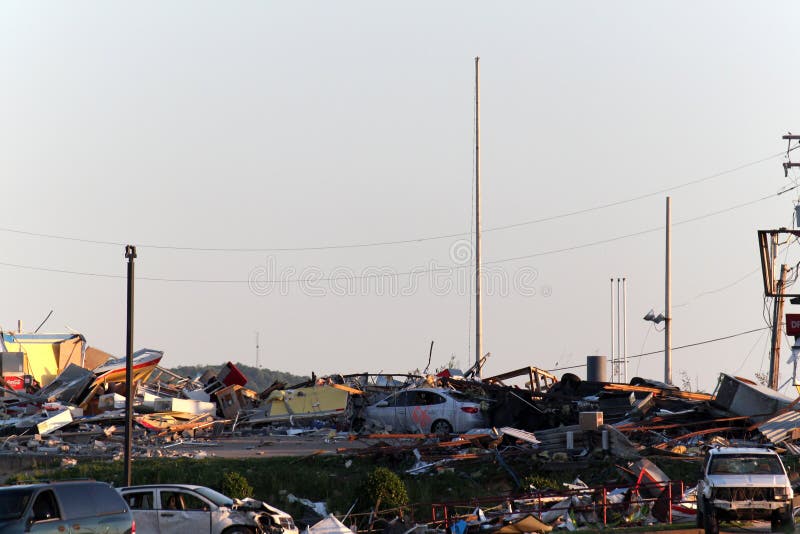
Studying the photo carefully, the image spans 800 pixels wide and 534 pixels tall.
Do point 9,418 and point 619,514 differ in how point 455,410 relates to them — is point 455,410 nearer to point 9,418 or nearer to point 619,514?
point 619,514

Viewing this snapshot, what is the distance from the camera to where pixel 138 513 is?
21.0 meters

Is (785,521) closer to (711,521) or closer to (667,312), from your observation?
(711,521)

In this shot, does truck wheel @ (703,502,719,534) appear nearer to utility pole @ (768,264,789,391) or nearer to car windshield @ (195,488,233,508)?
car windshield @ (195,488,233,508)

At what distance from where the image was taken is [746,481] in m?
20.5

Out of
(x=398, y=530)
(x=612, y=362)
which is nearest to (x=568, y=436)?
(x=398, y=530)

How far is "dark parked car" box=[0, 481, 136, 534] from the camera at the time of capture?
1681 cm

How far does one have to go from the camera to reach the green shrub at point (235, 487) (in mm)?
26031

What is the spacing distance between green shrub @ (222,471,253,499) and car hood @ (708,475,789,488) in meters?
10.3

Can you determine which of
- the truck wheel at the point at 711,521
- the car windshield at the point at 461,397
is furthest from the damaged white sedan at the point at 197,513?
the car windshield at the point at 461,397

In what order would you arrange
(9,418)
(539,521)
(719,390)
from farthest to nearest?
1. (9,418)
2. (719,390)
3. (539,521)

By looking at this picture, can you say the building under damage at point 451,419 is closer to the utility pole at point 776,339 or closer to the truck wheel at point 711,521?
the truck wheel at point 711,521

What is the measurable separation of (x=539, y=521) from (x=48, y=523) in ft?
31.5

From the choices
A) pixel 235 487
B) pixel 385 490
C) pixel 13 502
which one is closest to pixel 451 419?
pixel 385 490

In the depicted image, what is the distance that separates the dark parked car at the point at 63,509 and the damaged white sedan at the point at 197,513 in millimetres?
2126
